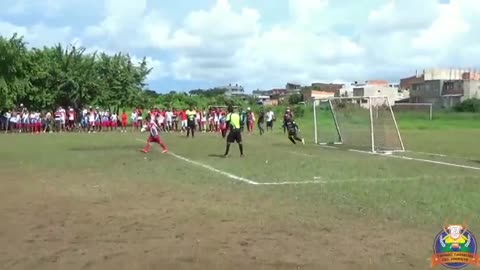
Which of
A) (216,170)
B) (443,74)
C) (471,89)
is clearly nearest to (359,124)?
(216,170)

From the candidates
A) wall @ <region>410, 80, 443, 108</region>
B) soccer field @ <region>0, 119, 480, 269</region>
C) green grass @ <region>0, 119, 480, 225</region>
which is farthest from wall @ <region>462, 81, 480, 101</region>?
soccer field @ <region>0, 119, 480, 269</region>

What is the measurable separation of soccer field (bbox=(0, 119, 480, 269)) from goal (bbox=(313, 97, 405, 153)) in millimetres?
6732

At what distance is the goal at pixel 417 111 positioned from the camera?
65812mm

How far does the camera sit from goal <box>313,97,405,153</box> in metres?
25.3

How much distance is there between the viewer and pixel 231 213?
10.0m

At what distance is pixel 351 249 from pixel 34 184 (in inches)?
346

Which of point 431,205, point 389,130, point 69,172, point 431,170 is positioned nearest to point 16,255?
point 431,205

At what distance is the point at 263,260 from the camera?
7.06m

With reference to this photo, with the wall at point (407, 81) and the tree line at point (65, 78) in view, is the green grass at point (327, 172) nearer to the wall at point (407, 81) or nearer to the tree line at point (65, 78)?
the tree line at point (65, 78)

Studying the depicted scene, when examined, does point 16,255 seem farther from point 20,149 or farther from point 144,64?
point 144,64

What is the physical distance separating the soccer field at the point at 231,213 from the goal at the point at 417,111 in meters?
48.7

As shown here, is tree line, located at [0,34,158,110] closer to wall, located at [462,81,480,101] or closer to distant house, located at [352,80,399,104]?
distant house, located at [352,80,399,104]

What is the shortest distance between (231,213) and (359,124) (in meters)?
18.3

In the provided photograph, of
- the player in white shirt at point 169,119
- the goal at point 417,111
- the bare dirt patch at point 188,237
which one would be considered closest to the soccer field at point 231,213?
the bare dirt patch at point 188,237
